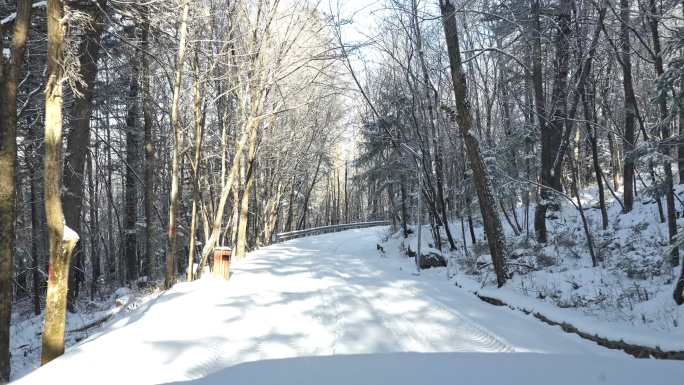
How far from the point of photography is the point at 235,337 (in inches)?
199

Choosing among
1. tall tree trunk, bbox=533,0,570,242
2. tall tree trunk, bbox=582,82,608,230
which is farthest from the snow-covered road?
tall tree trunk, bbox=582,82,608,230

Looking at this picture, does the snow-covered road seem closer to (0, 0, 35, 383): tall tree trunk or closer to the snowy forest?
the snowy forest

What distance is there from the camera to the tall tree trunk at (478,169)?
27.5 ft

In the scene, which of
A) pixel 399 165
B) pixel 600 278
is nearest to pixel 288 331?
pixel 600 278

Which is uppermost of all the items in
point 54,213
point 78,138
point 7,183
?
point 78,138

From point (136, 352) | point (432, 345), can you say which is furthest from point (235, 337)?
point (432, 345)

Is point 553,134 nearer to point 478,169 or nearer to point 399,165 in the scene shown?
point 478,169

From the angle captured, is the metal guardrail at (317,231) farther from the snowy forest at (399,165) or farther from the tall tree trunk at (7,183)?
the tall tree trunk at (7,183)

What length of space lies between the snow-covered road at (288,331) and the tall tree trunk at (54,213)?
0.57 m

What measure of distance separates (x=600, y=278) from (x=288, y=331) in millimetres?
6750

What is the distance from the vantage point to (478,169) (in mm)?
8547

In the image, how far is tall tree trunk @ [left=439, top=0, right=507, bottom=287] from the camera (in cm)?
837

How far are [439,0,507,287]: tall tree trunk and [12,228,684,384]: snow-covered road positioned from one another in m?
1.24

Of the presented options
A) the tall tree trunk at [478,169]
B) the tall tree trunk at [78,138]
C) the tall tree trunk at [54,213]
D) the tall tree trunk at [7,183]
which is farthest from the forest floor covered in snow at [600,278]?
the tall tree trunk at [78,138]
